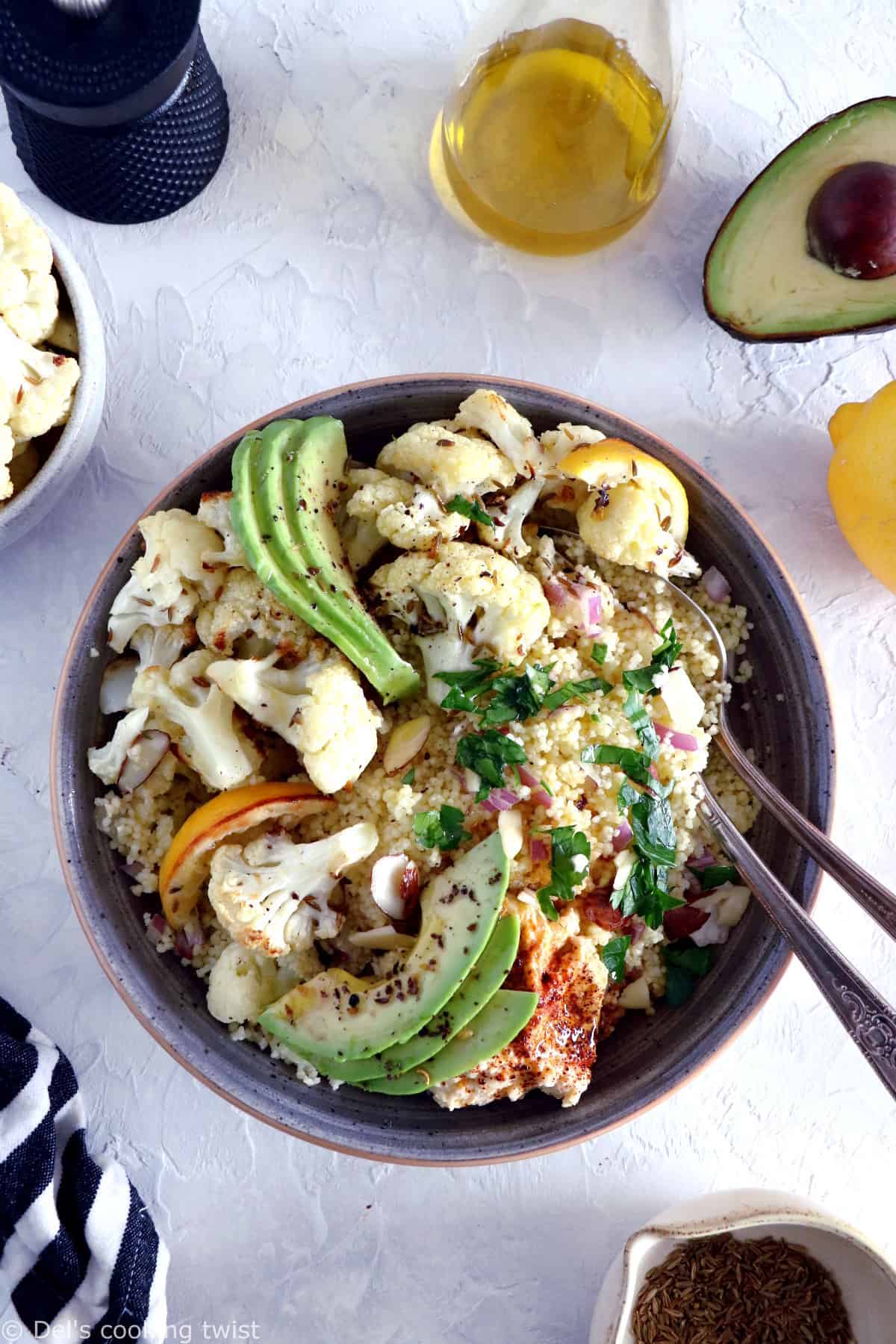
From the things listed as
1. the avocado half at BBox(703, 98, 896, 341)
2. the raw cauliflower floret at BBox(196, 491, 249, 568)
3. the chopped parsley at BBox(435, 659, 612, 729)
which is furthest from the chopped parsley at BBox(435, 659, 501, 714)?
the avocado half at BBox(703, 98, 896, 341)

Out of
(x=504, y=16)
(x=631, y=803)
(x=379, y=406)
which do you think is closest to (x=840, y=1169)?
(x=631, y=803)

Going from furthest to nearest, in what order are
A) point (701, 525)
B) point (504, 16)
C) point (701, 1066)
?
point (504, 16) < point (701, 525) < point (701, 1066)

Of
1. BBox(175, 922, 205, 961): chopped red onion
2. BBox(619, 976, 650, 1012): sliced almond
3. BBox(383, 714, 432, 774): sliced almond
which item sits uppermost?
BBox(383, 714, 432, 774): sliced almond

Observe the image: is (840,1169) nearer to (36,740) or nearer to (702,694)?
(702,694)

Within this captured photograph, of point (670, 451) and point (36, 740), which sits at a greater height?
point (670, 451)

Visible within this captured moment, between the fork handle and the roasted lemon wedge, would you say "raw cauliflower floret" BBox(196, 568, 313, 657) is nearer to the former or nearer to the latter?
the roasted lemon wedge

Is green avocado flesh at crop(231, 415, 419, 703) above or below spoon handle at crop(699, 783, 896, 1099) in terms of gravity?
above

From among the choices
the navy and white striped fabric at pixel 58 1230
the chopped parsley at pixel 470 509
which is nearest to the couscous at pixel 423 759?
the chopped parsley at pixel 470 509
